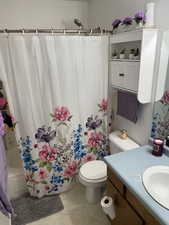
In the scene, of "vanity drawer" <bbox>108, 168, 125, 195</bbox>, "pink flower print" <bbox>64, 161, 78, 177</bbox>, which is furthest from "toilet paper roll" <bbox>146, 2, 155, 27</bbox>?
"pink flower print" <bbox>64, 161, 78, 177</bbox>

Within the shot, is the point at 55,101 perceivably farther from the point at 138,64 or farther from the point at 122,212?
the point at 122,212

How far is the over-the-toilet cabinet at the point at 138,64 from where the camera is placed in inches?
52.2

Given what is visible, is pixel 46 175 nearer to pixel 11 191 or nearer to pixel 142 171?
pixel 11 191

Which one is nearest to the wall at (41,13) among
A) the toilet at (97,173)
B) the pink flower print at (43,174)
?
the toilet at (97,173)

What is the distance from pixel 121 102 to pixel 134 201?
99 centimetres

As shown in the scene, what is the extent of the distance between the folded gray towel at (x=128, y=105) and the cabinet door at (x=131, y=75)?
0.13 metres

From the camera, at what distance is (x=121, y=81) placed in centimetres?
164

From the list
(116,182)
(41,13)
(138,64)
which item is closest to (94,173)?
(116,182)

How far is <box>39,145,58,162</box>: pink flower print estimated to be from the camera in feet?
5.96

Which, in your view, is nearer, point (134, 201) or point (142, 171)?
point (134, 201)

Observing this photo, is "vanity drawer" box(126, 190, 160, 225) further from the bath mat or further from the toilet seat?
the bath mat

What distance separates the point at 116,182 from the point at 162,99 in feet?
2.59

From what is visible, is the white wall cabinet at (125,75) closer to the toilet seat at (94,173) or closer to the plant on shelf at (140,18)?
the plant on shelf at (140,18)

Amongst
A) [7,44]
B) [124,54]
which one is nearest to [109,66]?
[124,54]
